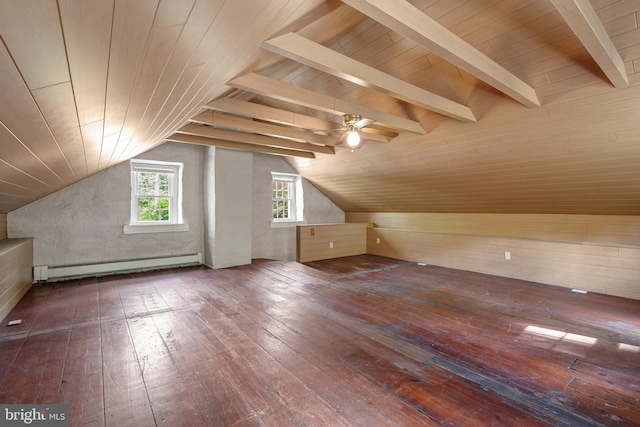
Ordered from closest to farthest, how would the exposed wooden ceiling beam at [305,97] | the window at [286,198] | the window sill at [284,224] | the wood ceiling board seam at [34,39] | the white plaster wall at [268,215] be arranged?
the wood ceiling board seam at [34,39]
the exposed wooden ceiling beam at [305,97]
the white plaster wall at [268,215]
the window sill at [284,224]
the window at [286,198]

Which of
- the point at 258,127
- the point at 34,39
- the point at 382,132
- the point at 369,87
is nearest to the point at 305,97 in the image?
the point at 369,87

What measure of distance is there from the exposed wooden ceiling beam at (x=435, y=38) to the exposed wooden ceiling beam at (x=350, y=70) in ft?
1.65

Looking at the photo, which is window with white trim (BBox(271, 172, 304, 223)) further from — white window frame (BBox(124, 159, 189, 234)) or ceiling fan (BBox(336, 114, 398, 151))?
ceiling fan (BBox(336, 114, 398, 151))

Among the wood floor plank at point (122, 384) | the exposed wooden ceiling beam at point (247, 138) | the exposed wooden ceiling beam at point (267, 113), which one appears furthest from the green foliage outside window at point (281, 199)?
the wood floor plank at point (122, 384)

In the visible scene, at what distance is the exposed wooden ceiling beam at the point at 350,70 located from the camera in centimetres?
178

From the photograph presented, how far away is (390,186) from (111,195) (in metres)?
4.57

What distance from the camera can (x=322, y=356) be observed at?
83.5 inches

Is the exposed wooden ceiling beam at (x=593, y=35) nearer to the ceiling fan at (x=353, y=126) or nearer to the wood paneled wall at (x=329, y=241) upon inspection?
the ceiling fan at (x=353, y=126)

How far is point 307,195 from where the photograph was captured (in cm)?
663

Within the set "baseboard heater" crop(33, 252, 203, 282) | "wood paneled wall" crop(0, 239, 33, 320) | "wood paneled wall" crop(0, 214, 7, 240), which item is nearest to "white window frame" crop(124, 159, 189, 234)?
"baseboard heater" crop(33, 252, 203, 282)

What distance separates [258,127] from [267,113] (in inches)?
26.1

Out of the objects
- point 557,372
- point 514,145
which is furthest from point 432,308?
point 514,145

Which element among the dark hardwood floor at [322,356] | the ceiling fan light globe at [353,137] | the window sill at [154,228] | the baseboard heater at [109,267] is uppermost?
Result: the ceiling fan light globe at [353,137]

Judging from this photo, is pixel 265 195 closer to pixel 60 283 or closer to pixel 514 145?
pixel 60 283
